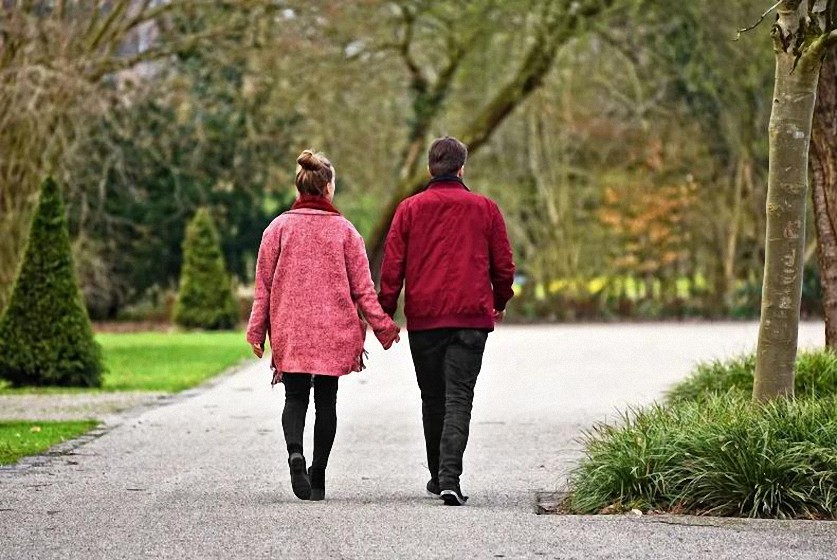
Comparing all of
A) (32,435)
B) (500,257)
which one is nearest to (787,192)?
(500,257)

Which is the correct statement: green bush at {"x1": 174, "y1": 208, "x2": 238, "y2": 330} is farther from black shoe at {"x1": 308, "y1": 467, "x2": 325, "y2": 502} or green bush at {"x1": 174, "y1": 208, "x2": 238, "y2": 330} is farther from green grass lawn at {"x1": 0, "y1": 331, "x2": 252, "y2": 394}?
black shoe at {"x1": 308, "y1": 467, "x2": 325, "y2": 502}

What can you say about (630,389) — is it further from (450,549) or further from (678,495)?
(450,549)

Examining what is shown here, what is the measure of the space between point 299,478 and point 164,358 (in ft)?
49.1

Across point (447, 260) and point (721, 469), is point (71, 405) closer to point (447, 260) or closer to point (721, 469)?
point (447, 260)

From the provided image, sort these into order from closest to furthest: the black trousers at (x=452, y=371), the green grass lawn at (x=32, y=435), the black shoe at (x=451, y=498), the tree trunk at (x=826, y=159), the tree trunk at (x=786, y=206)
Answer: the black shoe at (x=451, y=498) < the black trousers at (x=452, y=371) < the tree trunk at (x=786, y=206) < the green grass lawn at (x=32, y=435) < the tree trunk at (x=826, y=159)

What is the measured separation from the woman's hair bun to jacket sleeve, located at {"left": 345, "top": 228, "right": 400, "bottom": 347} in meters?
0.35

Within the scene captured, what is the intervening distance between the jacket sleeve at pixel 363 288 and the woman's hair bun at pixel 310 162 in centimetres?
35

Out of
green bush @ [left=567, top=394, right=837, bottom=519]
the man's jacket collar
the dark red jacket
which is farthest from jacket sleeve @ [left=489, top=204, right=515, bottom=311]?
green bush @ [left=567, top=394, right=837, bottom=519]

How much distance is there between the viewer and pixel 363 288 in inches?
322

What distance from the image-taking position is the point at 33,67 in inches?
798

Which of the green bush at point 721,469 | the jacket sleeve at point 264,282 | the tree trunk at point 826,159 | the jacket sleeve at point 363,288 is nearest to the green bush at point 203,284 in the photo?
the tree trunk at point 826,159

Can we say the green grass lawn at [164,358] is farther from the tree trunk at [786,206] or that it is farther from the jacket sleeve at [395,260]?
the jacket sleeve at [395,260]

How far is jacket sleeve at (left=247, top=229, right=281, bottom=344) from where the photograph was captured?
826 centimetres

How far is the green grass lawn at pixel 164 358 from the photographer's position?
17.6 m
